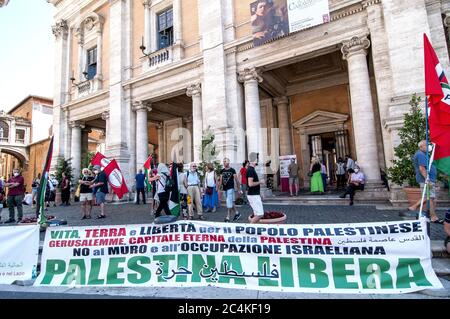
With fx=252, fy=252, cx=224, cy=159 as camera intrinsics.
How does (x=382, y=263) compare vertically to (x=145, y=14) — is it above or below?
below

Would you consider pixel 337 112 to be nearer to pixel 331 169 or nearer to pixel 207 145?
pixel 331 169

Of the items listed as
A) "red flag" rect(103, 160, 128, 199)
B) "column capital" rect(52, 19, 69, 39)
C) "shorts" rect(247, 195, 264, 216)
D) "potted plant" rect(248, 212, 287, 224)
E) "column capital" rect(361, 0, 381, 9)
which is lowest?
"potted plant" rect(248, 212, 287, 224)

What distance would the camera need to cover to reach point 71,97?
1852 centimetres

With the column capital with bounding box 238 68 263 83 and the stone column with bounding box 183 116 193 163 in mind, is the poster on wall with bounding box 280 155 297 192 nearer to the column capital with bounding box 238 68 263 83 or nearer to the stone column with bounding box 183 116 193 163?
the column capital with bounding box 238 68 263 83

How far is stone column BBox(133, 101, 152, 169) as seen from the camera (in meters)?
14.4

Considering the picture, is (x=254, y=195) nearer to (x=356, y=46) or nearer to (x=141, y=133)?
(x=356, y=46)

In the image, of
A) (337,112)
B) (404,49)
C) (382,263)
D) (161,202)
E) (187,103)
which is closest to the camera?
(382,263)

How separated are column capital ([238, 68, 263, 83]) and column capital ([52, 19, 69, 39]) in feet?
51.5

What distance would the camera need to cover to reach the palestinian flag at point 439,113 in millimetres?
3627

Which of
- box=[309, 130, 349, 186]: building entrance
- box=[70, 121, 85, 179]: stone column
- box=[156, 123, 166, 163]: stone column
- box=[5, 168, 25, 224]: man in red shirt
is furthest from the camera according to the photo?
box=[156, 123, 166, 163]: stone column

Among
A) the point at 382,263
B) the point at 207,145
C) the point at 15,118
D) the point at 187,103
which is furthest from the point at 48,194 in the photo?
the point at 15,118

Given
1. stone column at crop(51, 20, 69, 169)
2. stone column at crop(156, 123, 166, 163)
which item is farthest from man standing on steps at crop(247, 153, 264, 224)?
stone column at crop(51, 20, 69, 169)

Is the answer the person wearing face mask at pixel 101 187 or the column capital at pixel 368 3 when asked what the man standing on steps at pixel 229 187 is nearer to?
the person wearing face mask at pixel 101 187

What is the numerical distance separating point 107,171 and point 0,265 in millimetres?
4694
